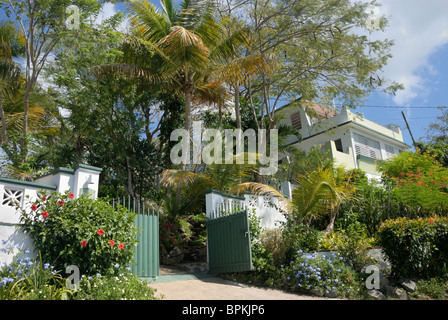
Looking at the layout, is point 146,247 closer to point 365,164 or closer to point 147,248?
point 147,248

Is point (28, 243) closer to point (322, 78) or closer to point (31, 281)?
point (31, 281)

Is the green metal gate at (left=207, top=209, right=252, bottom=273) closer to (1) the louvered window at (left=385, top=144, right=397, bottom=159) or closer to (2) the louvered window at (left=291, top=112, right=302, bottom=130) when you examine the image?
(2) the louvered window at (left=291, top=112, right=302, bottom=130)

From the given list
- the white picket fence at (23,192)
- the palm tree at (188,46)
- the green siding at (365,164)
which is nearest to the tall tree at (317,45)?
the palm tree at (188,46)

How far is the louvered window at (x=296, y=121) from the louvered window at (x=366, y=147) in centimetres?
340

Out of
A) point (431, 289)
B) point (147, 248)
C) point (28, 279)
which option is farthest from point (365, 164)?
point (28, 279)

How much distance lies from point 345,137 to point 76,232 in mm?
17809

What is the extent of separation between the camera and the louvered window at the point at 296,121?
75.6ft

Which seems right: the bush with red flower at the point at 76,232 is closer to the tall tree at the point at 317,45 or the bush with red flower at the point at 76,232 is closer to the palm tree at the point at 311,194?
the palm tree at the point at 311,194

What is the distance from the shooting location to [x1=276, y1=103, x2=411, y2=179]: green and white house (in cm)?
1950

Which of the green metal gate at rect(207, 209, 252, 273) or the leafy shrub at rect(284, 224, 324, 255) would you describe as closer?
the green metal gate at rect(207, 209, 252, 273)

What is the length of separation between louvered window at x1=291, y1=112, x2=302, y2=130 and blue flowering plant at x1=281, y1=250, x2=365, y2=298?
15.2 meters

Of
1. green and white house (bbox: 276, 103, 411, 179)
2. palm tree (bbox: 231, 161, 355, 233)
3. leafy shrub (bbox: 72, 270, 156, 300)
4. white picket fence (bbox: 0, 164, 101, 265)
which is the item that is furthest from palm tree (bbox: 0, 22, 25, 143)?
green and white house (bbox: 276, 103, 411, 179)

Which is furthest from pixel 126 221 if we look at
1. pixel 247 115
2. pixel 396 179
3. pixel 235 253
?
pixel 247 115
